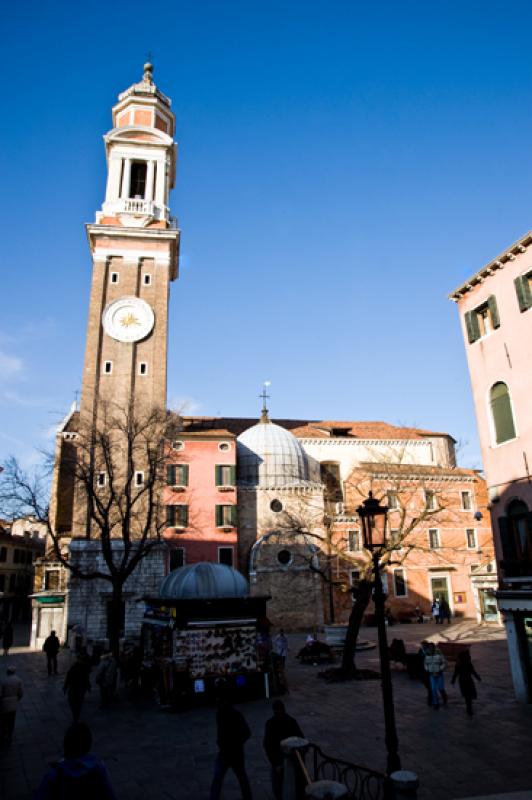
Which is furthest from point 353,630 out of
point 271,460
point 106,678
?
point 271,460

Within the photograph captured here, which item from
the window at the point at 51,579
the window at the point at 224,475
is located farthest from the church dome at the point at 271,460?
the window at the point at 51,579

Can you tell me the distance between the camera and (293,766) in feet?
23.1

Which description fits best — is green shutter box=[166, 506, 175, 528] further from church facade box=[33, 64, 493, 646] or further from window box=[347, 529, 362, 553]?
window box=[347, 529, 362, 553]

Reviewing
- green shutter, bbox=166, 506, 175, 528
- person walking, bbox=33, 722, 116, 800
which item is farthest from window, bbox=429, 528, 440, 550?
person walking, bbox=33, 722, 116, 800

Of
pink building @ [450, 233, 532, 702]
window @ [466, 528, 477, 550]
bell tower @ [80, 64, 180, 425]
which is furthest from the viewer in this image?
window @ [466, 528, 477, 550]

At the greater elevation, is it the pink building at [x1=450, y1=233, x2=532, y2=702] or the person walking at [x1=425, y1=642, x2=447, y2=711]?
the pink building at [x1=450, y1=233, x2=532, y2=702]

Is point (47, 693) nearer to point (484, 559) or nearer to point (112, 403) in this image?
point (112, 403)

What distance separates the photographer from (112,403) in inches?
1325

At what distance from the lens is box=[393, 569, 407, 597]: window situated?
3656 centimetres

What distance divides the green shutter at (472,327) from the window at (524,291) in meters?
1.90

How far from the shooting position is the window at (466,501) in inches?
1568

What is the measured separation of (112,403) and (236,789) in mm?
27251

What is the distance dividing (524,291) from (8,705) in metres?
15.7

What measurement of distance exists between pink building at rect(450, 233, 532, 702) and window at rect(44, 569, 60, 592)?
2565cm
